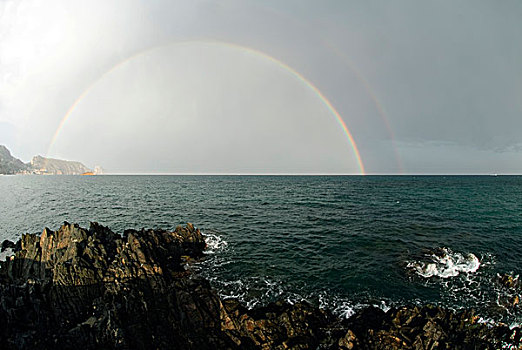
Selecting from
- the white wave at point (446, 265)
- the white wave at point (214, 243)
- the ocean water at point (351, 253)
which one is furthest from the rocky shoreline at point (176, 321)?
the white wave at point (214, 243)

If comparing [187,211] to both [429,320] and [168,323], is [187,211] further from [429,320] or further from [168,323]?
[429,320]

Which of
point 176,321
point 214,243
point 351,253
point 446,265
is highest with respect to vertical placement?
point 176,321

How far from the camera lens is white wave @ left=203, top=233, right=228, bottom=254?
31062mm

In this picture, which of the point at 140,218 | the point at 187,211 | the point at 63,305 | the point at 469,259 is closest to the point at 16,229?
the point at 140,218

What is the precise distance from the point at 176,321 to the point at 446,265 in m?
27.8

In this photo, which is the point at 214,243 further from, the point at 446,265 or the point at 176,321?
the point at 446,265

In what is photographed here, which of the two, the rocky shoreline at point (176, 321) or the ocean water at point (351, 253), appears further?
the ocean water at point (351, 253)

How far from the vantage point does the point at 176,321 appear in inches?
563

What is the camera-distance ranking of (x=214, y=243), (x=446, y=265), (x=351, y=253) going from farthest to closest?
(x=214, y=243) < (x=351, y=253) < (x=446, y=265)

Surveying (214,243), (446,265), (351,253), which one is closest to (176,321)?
(214,243)

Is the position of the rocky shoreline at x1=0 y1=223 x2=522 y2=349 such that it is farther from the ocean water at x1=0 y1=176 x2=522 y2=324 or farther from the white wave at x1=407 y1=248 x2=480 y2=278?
the white wave at x1=407 y1=248 x2=480 y2=278

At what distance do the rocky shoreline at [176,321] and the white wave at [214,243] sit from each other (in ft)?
40.9

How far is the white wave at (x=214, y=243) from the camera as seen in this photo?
1223 inches

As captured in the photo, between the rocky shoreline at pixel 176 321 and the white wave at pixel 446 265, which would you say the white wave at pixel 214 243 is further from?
the white wave at pixel 446 265
